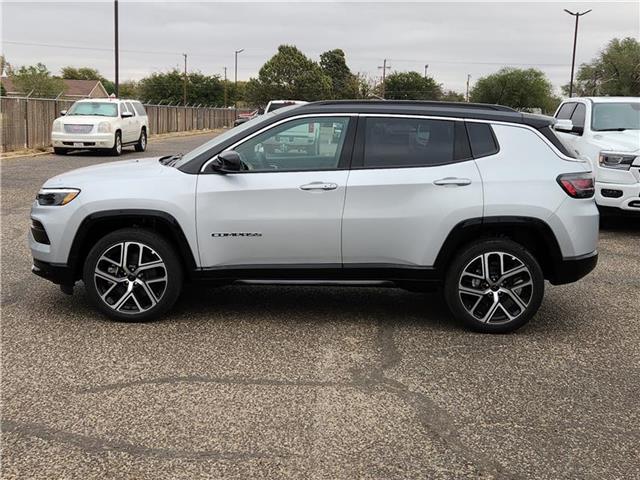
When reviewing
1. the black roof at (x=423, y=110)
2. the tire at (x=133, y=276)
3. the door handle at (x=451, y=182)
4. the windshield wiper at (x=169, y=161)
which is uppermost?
A: the black roof at (x=423, y=110)

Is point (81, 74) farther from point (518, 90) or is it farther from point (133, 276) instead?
point (133, 276)

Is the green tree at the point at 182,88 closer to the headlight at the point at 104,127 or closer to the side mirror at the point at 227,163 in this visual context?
the headlight at the point at 104,127

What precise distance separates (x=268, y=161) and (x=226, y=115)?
59619mm

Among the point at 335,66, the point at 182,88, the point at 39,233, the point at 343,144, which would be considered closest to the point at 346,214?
the point at 343,144

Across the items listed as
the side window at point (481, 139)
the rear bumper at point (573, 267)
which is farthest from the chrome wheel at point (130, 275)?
the rear bumper at point (573, 267)

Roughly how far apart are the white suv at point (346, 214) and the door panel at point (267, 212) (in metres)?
0.01

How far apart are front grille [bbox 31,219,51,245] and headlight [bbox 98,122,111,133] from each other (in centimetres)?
A: 1585

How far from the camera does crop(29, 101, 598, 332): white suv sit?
201 inches

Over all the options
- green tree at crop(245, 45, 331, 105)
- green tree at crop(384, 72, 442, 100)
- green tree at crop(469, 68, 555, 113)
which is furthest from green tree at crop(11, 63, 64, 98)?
green tree at crop(469, 68, 555, 113)

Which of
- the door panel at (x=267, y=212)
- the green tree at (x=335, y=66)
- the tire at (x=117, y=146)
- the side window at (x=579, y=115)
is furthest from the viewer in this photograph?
the green tree at (x=335, y=66)

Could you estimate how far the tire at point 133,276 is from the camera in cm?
517

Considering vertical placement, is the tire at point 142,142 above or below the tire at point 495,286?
above

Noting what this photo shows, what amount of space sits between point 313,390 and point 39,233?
2.63 m

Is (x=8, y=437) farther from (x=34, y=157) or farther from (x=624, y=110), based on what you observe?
(x=34, y=157)
